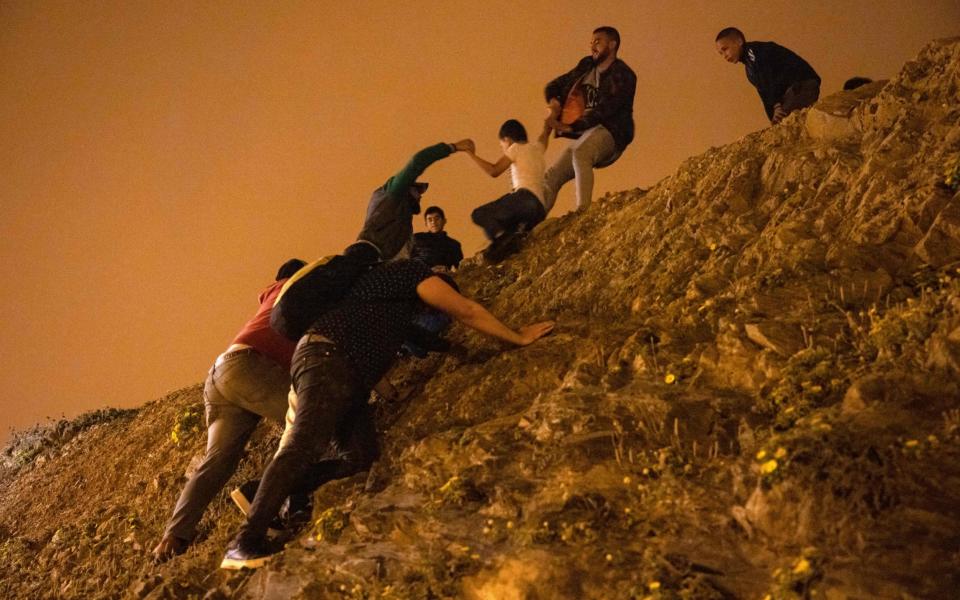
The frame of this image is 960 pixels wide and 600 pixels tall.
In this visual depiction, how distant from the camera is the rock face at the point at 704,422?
10.8 ft

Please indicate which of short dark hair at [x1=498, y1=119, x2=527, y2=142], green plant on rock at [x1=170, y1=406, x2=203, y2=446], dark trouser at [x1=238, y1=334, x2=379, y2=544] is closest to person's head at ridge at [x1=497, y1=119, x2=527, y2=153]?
short dark hair at [x1=498, y1=119, x2=527, y2=142]

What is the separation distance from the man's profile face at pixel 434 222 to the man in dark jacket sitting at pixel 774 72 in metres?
4.31

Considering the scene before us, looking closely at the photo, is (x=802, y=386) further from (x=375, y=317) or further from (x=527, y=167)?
(x=527, y=167)

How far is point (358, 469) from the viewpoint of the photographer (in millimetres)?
5766

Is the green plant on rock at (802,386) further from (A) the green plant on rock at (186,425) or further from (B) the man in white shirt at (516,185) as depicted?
(A) the green plant on rock at (186,425)

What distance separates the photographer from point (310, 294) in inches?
221

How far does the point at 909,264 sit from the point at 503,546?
305 cm

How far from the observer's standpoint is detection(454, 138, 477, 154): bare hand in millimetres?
8010

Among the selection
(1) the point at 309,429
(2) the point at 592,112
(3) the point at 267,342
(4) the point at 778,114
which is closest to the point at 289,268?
(3) the point at 267,342

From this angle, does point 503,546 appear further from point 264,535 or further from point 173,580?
point 173,580

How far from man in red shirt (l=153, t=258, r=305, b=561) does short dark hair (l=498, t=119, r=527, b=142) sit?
12.7 ft

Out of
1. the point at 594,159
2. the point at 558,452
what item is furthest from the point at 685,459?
the point at 594,159

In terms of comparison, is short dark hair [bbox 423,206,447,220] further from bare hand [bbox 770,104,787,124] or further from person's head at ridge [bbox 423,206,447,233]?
bare hand [bbox 770,104,787,124]

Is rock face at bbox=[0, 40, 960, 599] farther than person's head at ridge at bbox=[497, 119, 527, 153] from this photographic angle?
No
